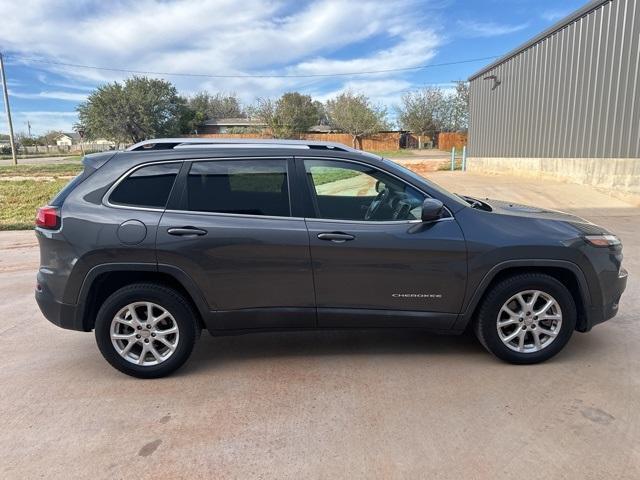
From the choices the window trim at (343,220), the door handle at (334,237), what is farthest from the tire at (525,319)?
the door handle at (334,237)

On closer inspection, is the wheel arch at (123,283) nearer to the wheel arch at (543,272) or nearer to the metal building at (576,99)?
the wheel arch at (543,272)

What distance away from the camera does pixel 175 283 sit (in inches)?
142

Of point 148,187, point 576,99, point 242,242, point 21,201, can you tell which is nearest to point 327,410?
point 242,242

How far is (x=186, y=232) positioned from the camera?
3432 millimetres

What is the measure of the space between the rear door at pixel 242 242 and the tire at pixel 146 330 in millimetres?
228

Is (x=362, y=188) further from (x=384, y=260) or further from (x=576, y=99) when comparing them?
(x=576, y=99)

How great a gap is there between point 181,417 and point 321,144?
2286 mm

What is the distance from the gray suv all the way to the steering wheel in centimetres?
3

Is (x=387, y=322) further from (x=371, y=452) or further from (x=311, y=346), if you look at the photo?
(x=371, y=452)

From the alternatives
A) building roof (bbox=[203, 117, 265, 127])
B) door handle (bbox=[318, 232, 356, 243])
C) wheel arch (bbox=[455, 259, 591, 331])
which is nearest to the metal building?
wheel arch (bbox=[455, 259, 591, 331])

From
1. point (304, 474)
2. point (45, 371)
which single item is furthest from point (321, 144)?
point (45, 371)

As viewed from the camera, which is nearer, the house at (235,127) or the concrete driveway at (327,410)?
the concrete driveway at (327,410)

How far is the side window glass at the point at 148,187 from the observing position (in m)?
3.51

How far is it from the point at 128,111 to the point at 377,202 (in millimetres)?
50873
